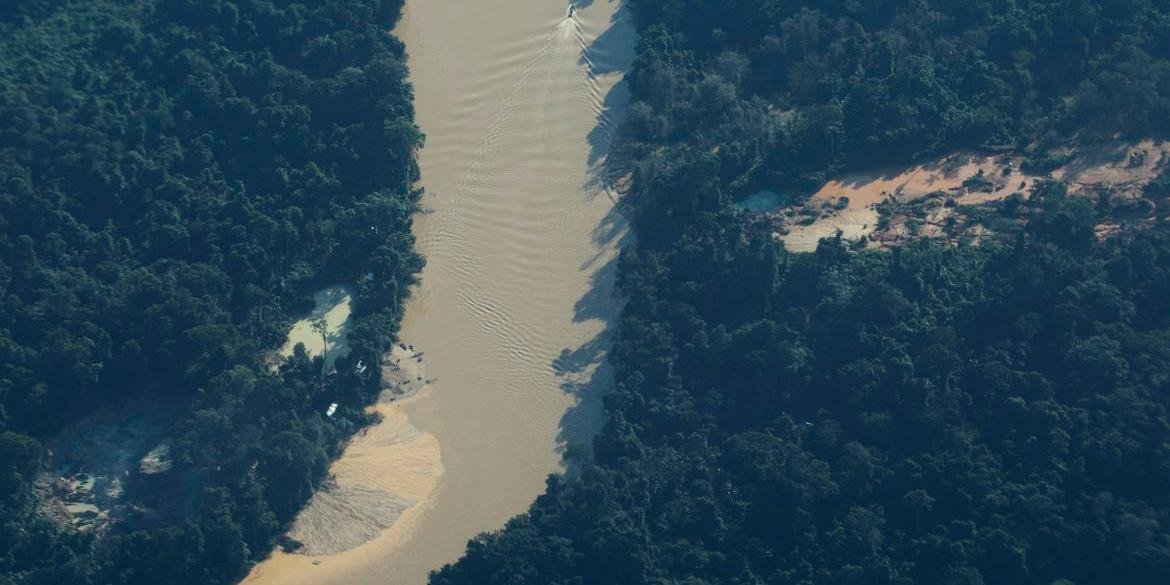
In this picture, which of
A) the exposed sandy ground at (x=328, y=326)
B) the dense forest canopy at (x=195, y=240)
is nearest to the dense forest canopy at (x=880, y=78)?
the dense forest canopy at (x=195, y=240)

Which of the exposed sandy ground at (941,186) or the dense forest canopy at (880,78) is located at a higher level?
the dense forest canopy at (880,78)

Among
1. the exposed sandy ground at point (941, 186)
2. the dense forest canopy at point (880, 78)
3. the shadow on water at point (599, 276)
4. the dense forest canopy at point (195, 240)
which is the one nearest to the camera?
the dense forest canopy at point (195, 240)

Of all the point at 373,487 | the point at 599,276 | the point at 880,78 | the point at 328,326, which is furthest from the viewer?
the point at 880,78

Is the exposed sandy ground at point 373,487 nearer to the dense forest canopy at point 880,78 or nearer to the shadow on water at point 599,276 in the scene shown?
the shadow on water at point 599,276

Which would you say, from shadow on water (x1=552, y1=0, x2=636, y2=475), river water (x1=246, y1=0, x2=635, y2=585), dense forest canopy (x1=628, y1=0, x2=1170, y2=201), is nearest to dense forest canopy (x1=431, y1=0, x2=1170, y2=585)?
dense forest canopy (x1=628, y1=0, x2=1170, y2=201)

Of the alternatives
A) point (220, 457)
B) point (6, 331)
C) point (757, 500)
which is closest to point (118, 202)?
point (6, 331)

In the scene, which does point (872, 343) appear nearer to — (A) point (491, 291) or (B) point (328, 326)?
(A) point (491, 291)

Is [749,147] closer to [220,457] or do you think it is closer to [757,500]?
[757,500]

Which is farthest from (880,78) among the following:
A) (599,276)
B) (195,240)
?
(195,240)
